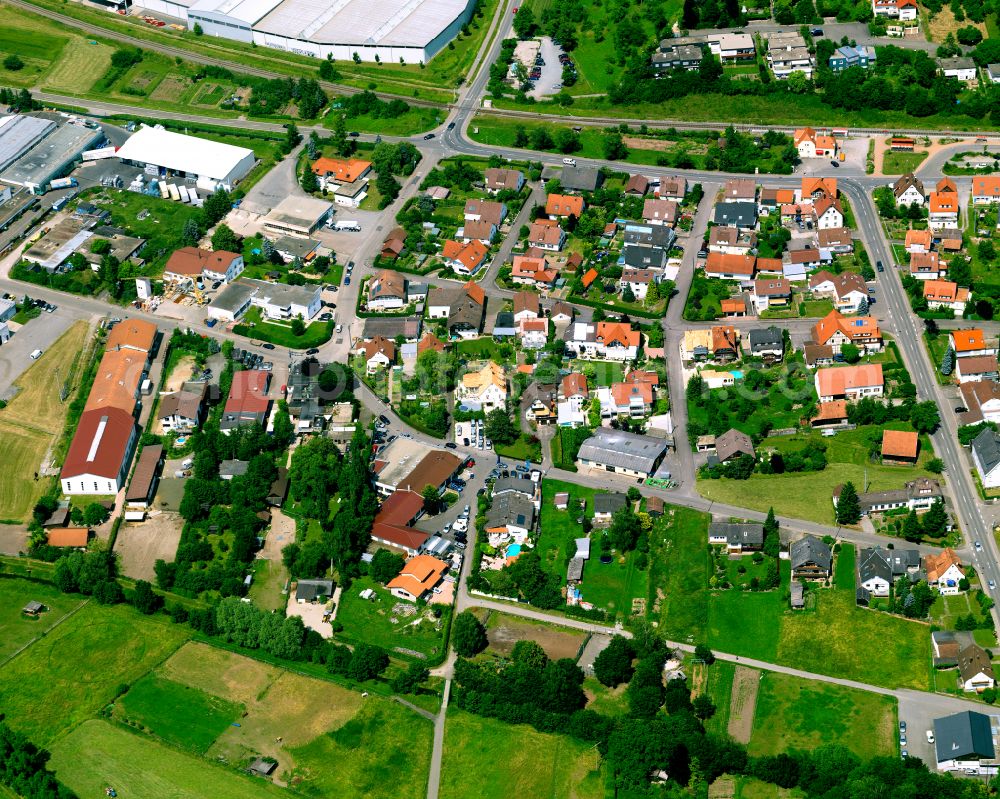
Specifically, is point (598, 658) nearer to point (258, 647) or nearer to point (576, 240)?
point (258, 647)

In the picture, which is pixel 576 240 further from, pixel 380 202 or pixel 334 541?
pixel 334 541

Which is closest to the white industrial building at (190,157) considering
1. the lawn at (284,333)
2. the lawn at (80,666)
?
the lawn at (284,333)

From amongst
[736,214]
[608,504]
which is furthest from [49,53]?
[608,504]

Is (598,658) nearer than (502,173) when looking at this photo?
Yes

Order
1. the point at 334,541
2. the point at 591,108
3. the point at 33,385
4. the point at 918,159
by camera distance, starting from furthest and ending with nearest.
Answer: the point at 591,108 < the point at 918,159 < the point at 33,385 < the point at 334,541

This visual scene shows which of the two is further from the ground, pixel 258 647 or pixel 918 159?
pixel 918 159

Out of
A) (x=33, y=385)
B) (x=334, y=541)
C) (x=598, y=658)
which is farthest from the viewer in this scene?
(x=33, y=385)

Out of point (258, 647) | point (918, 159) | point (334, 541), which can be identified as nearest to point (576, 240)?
point (918, 159)
